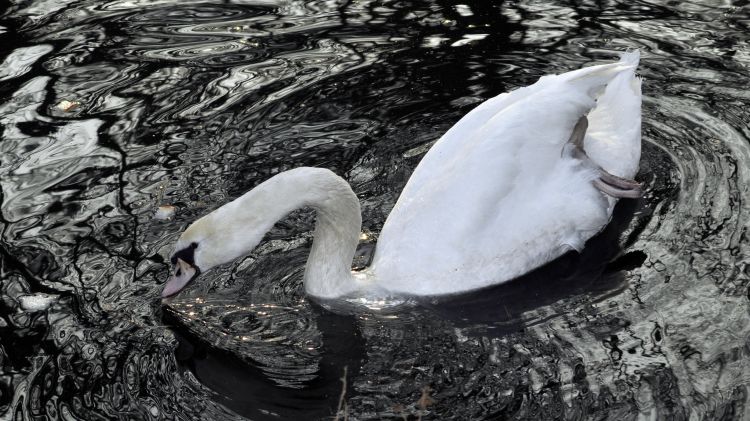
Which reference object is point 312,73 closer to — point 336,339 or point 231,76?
point 231,76

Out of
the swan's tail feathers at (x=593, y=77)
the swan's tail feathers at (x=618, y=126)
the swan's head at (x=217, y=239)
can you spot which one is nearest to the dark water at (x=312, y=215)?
the swan's tail feathers at (x=618, y=126)

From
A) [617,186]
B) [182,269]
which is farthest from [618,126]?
[182,269]

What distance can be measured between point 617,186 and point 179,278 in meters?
2.76

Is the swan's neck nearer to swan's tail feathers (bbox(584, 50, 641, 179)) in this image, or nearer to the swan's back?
the swan's back

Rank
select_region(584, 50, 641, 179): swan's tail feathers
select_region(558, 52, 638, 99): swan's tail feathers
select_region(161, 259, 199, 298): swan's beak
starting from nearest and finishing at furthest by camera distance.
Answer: select_region(161, 259, 199, 298): swan's beak → select_region(558, 52, 638, 99): swan's tail feathers → select_region(584, 50, 641, 179): swan's tail feathers

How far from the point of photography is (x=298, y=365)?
18.7 ft

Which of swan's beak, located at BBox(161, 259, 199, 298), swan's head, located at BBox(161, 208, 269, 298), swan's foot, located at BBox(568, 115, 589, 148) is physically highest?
swan's head, located at BBox(161, 208, 269, 298)

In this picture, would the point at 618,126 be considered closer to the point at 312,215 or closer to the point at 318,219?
the point at 312,215

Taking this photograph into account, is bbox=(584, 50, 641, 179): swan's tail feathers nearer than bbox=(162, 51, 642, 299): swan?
No

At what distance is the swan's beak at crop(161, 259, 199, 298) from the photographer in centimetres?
589

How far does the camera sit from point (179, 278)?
5.93 meters

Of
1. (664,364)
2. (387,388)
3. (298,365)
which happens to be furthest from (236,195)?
(664,364)

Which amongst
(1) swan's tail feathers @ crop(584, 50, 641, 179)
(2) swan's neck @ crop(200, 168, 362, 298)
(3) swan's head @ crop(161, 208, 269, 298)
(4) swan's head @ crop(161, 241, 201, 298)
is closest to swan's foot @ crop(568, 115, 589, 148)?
(1) swan's tail feathers @ crop(584, 50, 641, 179)

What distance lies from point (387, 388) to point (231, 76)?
14.5 ft
